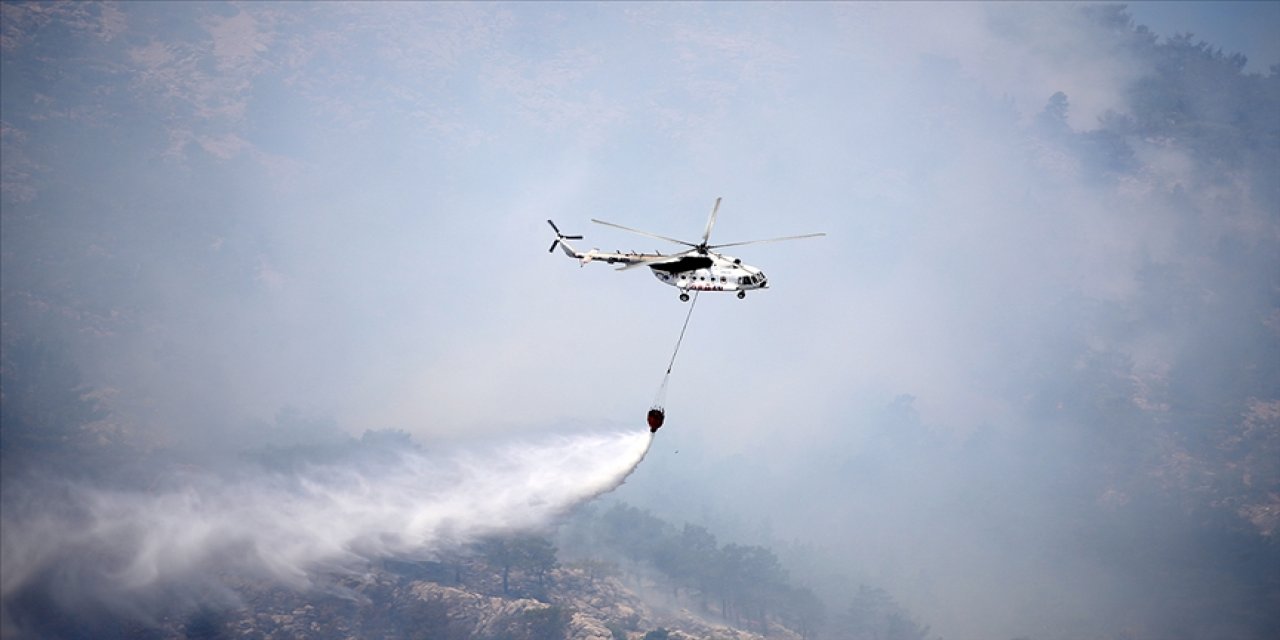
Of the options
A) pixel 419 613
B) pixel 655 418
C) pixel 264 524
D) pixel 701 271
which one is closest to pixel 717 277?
pixel 701 271

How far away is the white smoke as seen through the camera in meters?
86.5

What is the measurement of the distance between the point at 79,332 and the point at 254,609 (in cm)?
14353

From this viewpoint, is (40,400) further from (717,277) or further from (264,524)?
(717,277)

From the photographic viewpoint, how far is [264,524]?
96.1 metres

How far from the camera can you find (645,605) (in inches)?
5197

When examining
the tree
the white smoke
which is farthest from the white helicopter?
the tree

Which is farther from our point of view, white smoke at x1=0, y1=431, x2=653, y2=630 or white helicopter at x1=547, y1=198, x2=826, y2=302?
white smoke at x1=0, y1=431, x2=653, y2=630

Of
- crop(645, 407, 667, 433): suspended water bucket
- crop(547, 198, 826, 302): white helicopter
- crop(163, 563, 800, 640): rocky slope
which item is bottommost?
crop(163, 563, 800, 640): rocky slope

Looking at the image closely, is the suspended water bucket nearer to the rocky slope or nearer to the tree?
the rocky slope

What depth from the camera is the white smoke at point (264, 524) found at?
86500 millimetres

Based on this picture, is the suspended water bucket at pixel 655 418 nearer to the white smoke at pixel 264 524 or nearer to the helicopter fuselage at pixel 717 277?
the helicopter fuselage at pixel 717 277

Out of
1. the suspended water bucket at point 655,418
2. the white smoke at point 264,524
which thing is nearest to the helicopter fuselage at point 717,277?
the suspended water bucket at point 655,418

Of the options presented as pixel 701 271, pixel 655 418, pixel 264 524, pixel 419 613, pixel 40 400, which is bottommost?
pixel 419 613

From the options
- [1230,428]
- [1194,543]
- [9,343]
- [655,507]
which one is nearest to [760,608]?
[655,507]
